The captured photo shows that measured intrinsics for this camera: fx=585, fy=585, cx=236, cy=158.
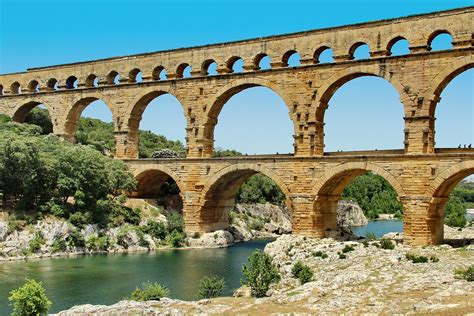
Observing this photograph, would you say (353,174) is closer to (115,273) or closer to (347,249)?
(347,249)

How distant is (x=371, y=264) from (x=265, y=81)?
Answer: 15579mm

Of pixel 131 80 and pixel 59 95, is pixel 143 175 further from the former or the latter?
pixel 59 95

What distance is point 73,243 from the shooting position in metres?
34.3

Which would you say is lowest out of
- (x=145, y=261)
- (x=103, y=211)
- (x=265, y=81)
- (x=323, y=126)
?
(x=145, y=261)

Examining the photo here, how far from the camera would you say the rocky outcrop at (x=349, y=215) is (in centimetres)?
6328

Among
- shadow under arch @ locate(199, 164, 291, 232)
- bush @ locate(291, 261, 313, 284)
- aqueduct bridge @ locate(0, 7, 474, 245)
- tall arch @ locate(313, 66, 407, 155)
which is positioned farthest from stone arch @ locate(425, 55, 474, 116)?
bush @ locate(291, 261, 313, 284)

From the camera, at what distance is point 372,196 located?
8219 cm

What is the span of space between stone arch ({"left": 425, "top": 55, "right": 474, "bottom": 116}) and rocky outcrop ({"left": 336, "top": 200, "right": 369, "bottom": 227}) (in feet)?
105

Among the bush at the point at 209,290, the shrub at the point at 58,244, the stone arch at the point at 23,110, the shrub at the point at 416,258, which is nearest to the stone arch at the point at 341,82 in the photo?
the shrub at the point at 416,258

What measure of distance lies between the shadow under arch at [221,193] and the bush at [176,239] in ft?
5.57

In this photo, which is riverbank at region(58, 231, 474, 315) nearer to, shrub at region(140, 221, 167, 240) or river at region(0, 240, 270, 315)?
river at region(0, 240, 270, 315)

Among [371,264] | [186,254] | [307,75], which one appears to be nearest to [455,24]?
[307,75]

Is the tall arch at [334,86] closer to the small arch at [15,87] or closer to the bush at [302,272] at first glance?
the bush at [302,272]

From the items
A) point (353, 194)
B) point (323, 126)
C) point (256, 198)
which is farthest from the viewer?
point (353, 194)
